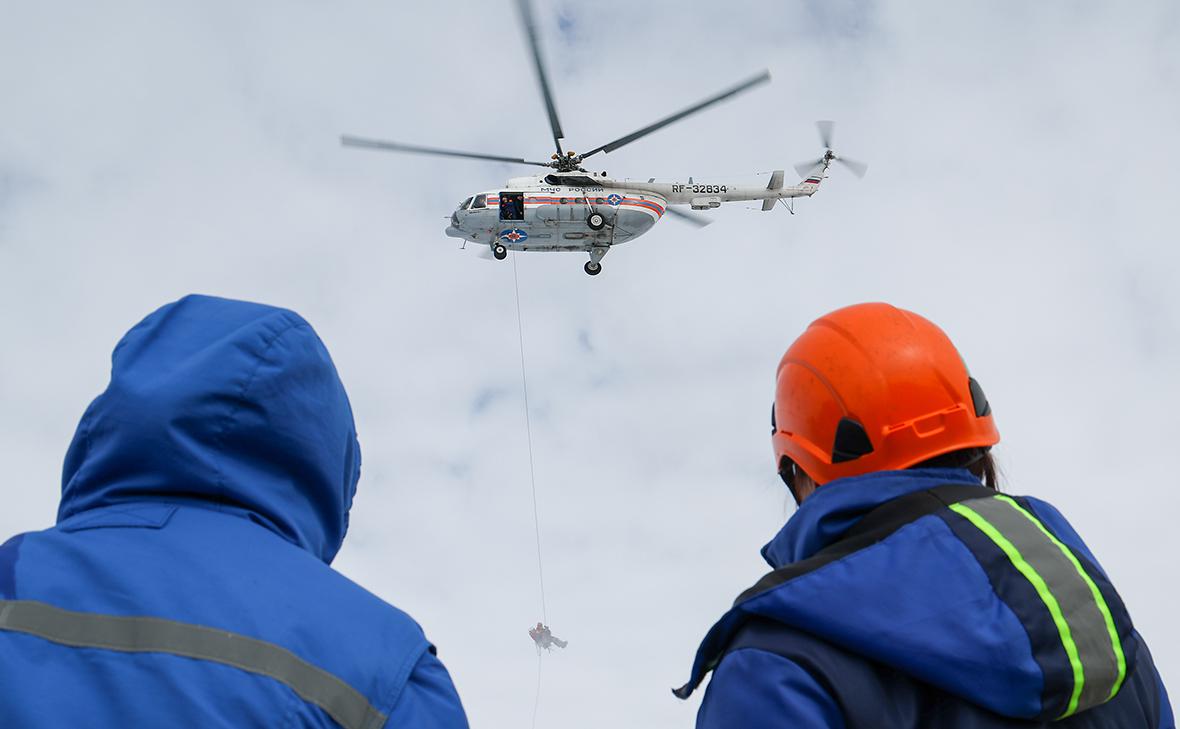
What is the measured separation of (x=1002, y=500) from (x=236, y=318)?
7.05ft

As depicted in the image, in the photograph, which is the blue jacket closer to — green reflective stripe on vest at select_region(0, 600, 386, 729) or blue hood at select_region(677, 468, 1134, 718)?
blue hood at select_region(677, 468, 1134, 718)

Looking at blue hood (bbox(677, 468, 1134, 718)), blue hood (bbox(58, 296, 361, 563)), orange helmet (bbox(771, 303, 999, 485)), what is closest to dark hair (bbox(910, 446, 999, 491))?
orange helmet (bbox(771, 303, 999, 485))

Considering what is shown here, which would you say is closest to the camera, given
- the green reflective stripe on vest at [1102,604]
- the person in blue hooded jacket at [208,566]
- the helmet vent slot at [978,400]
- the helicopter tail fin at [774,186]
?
the person in blue hooded jacket at [208,566]

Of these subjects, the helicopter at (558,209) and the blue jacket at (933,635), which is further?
the helicopter at (558,209)

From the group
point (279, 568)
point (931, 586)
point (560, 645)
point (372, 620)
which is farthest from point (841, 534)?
point (560, 645)

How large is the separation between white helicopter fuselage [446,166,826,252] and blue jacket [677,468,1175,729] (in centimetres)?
2520

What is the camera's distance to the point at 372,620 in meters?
2.33

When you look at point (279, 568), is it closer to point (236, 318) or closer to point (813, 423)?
point (236, 318)

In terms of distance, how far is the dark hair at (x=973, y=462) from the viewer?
3191 millimetres

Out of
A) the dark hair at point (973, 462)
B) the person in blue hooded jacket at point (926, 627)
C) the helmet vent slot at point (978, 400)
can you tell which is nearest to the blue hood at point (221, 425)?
the person in blue hooded jacket at point (926, 627)

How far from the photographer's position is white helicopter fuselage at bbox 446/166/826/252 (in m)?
27.3

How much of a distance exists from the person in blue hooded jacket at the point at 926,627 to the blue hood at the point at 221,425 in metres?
1.18

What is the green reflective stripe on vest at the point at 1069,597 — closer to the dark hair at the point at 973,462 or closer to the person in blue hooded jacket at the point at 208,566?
the dark hair at the point at 973,462

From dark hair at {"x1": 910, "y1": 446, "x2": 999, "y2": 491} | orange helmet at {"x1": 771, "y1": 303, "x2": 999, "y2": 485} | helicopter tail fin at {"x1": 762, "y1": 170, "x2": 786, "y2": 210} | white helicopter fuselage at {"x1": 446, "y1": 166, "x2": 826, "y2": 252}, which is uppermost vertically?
helicopter tail fin at {"x1": 762, "y1": 170, "x2": 786, "y2": 210}
